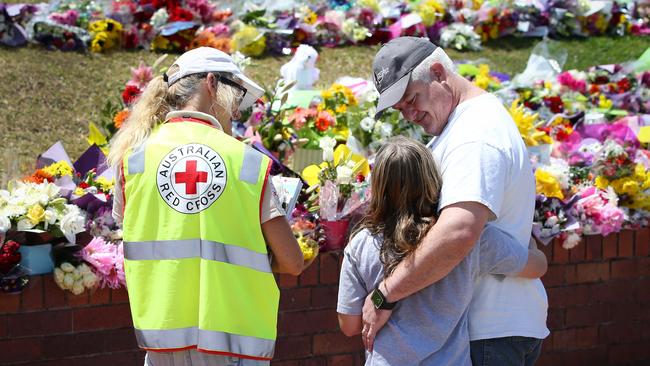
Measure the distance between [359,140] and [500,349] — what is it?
268 cm

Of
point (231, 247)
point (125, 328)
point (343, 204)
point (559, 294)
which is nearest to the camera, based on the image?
point (231, 247)

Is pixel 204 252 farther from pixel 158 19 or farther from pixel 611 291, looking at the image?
pixel 158 19

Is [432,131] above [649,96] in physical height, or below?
above

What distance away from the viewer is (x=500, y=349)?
314cm

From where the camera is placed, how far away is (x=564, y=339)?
5516 mm

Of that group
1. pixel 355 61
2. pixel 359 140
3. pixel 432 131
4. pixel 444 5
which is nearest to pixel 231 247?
pixel 432 131

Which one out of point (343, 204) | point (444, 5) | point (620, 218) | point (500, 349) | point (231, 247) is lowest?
point (444, 5)

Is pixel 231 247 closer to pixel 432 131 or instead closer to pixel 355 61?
pixel 432 131

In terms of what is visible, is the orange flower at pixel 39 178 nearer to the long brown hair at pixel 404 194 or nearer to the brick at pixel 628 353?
the long brown hair at pixel 404 194

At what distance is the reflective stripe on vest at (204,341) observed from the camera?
293 cm

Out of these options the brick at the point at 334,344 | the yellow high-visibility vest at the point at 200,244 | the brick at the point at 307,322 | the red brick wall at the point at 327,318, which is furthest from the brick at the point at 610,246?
the yellow high-visibility vest at the point at 200,244

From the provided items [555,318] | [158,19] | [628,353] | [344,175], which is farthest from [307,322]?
[158,19]

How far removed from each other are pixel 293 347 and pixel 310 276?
339 mm

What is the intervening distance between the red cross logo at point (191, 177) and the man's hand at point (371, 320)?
64cm
